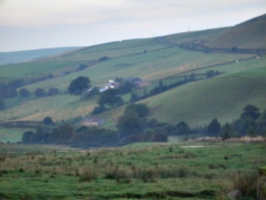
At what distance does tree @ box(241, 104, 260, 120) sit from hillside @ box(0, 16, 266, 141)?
2.25 m

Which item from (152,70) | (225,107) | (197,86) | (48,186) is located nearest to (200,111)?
(225,107)

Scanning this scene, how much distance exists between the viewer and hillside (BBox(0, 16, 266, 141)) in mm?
90875

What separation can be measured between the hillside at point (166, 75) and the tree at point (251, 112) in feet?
7.37

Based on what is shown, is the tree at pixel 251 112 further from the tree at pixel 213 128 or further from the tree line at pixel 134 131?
the tree at pixel 213 128

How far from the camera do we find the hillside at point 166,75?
3578 inches

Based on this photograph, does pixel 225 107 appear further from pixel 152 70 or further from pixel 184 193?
pixel 184 193

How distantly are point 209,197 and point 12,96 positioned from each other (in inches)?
4668

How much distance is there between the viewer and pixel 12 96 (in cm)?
13388

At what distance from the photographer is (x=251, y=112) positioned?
7900 centimetres

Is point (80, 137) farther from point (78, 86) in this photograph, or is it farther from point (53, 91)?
point (53, 91)

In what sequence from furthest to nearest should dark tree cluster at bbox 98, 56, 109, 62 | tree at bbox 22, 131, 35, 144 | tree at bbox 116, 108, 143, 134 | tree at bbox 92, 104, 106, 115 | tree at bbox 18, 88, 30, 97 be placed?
dark tree cluster at bbox 98, 56, 109, 62 < tree at bbox 18, 88, 30, 97 < tree at bbox 92, 104, 106, 115 < tree at bbox 116, 108, 143, 134 < tree at bbox 22, 131, 35, 144

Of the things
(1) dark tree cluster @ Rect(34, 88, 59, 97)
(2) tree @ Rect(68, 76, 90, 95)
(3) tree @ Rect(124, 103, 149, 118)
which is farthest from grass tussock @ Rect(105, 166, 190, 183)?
(1) dark tree cluster @ Rect(34, 88, 59, 97)

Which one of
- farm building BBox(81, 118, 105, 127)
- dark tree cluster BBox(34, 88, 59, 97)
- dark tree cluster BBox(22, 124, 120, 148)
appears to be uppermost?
dark tree cluster BBox(34, 88, 59, 97)

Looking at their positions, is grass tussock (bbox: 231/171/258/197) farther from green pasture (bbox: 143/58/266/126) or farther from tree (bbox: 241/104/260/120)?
green pasture (bbox: 143/58/266/126)
